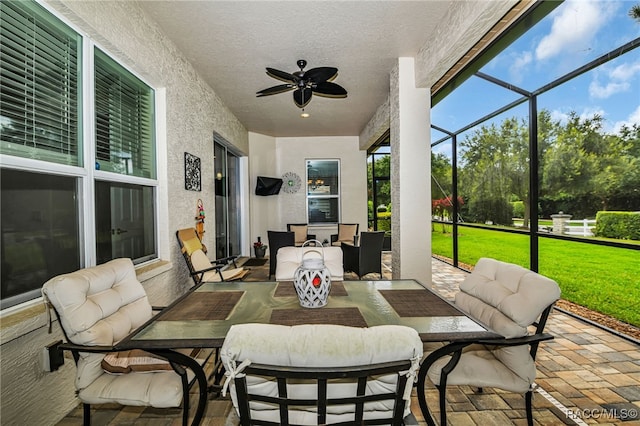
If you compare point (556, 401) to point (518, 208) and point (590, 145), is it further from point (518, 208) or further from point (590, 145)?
point (518, 208)

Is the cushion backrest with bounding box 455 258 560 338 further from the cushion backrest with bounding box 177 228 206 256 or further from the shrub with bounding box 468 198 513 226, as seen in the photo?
the shrub with bounding box 468 198 513 226

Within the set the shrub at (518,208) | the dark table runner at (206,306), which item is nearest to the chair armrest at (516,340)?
the dark table runner at (206,306)

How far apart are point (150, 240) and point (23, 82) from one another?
176 cm

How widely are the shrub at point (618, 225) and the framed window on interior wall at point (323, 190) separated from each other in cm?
587

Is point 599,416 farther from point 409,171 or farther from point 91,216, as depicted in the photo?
point 91,216

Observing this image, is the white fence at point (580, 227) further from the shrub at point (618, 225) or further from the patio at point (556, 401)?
the patio at point (556, 401)

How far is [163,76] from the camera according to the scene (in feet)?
10.5

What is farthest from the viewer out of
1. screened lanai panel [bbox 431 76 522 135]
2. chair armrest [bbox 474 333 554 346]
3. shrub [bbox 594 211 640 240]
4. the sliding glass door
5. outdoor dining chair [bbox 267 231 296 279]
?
the sliding glass door

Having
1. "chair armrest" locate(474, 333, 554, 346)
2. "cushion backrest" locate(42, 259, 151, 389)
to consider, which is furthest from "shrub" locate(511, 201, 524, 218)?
"cushion backrest" locate(42, 259, 151, 389)

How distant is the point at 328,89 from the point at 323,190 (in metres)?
4.95

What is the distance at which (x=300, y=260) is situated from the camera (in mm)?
2566

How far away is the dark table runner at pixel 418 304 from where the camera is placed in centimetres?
160

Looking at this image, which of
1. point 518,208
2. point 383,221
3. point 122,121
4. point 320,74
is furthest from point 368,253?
point 383,221

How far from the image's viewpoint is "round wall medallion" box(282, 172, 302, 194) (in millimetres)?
8328
